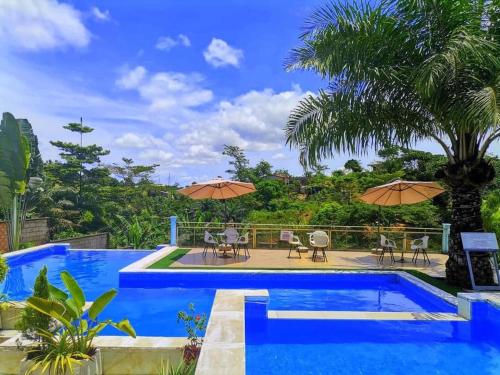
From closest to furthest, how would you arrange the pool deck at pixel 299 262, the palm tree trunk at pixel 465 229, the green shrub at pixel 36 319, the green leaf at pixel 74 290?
the green leaf at pixel 74 290
the green shrub at pixel 36 319
the palm tree trunk at pixel 465 229
the pool deck at pixel 299 262

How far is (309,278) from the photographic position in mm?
9578

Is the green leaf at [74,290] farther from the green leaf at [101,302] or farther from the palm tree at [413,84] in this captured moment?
the palm tree at [413,84]

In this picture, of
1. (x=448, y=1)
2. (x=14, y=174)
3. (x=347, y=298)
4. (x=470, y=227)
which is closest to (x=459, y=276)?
(x=470, y=227)

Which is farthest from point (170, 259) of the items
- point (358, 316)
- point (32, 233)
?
point (32, 233)

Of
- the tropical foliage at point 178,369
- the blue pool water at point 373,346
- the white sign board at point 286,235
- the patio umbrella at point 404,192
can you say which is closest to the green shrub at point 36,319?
the tropical foliage at point 178,369

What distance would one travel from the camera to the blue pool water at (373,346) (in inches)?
202

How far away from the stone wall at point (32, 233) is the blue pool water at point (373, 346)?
11.6 meters

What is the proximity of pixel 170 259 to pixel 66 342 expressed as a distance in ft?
26.0

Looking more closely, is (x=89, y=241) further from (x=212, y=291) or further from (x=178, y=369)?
(x=178, y=369)

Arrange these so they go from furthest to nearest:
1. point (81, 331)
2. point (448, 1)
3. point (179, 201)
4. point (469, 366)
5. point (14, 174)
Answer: point (179, 201)
point (14, 174)
point (448, 1)
point (469, 366)
point (81, 331)

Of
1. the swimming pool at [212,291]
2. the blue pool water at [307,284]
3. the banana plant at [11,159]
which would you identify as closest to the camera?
the swimming pool at [212,291]

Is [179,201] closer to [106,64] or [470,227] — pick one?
[106,64]

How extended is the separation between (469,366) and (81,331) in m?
5.01

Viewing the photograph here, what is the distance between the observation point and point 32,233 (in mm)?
15734
